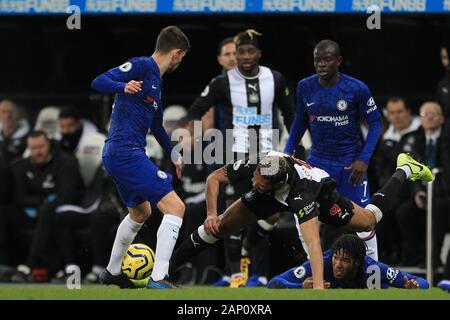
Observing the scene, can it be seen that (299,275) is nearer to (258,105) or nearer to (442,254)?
(258,105)

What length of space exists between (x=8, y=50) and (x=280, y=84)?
4.46m

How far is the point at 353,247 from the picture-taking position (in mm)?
10523

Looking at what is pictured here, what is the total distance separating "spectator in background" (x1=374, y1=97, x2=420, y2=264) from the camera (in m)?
13.1

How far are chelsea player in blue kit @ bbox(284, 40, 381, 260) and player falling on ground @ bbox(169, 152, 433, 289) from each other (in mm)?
301

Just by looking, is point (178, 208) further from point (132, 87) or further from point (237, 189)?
point (237, 189)

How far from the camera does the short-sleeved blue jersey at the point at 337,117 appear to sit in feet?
35.8

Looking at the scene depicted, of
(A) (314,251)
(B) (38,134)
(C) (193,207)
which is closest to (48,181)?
(B) (38,134)

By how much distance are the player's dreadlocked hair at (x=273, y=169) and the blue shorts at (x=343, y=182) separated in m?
1.31

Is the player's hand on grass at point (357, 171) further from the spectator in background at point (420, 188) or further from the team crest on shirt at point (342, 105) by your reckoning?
the spectator in background at point (420, 188)

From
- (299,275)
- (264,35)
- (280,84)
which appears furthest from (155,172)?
(264,35)

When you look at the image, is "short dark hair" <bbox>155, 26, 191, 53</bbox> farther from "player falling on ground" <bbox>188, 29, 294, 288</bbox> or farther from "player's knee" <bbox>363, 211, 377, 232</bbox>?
"player's knee" <bbox>363, 211, 377, 232</bbox>

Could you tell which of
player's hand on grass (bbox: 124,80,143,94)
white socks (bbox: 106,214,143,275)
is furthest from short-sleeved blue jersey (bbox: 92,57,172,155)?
white socks (bbox: 106,214,143,275)

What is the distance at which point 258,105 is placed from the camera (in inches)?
463

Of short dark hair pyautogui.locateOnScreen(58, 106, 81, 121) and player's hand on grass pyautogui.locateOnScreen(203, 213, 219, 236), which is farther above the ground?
short dark hair pyautogui.locateOnScreen(58, 106, 81, 121)
